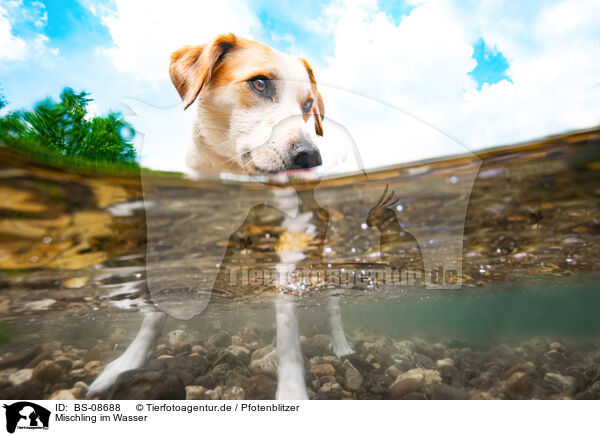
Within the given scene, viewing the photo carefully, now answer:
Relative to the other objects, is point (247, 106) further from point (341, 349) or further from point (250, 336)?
point (250, 336)

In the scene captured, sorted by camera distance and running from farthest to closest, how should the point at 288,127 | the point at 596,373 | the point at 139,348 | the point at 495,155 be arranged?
the point at 596,373, the point at 139,348, the point at 495,155, the point at 288,127

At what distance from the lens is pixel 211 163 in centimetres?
145

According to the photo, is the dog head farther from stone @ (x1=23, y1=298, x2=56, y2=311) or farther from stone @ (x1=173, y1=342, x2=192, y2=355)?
stone @ (x1=23, y1=298, x2=56, y2=311)

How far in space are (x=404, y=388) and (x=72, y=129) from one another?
2205 millimetres

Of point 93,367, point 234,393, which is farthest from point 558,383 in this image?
point 93,367

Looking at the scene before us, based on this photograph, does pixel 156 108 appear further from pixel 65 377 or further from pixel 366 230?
pixel 65 377

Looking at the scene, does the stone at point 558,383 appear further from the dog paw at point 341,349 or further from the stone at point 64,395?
the stone at point 64,395

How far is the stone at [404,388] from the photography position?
6.24 feet

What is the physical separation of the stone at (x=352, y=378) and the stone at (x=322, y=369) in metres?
0.11

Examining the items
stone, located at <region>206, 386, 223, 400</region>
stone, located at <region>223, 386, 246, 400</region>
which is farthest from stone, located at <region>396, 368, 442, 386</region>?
stone, located at <region>206, 386, 223, 400</region>

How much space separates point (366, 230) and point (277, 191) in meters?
0.90

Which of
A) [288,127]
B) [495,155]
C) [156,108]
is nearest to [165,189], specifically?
[156,108]

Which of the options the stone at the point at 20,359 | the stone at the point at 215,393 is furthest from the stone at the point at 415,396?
the stone at the point at 20,359
